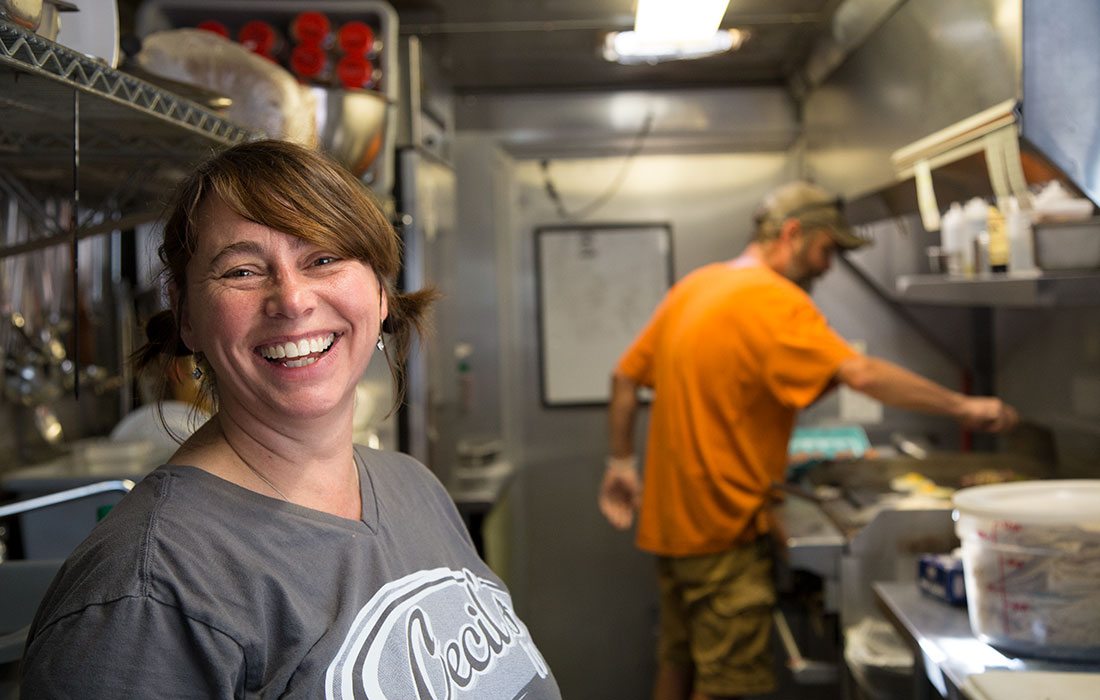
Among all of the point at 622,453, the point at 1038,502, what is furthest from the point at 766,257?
the point at 1038,502

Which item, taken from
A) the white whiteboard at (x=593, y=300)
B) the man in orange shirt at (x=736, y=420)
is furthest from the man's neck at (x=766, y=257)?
the white whiteboard at (x=593, y=300)

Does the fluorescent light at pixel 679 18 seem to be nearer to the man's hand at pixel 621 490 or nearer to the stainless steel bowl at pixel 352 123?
the stainless steel bowl at pixel 352 123

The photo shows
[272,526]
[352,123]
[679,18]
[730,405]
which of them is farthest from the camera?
[730,405]

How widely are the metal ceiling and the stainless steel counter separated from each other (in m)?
1.58

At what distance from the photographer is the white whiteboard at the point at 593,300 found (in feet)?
14.0

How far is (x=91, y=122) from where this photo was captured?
1.58 metres

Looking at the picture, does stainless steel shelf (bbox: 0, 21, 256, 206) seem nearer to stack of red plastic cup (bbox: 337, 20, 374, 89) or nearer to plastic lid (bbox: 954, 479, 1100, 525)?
stack of red plastic cup (bbox: 337, 20, 374, 89)

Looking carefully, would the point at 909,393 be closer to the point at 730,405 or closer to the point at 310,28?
the point at 730,405

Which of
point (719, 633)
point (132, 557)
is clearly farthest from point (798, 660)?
point (132, 557)

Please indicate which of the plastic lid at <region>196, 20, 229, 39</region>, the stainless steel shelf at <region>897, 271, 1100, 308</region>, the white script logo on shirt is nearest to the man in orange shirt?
the stainless steel shelf at <region>897, 271, 1100, 308</region>

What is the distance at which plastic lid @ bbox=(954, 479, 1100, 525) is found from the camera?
159 cm

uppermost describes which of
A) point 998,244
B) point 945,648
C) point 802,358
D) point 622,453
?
point 998,244

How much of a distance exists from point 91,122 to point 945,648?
5.12ft

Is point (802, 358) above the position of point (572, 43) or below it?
below
